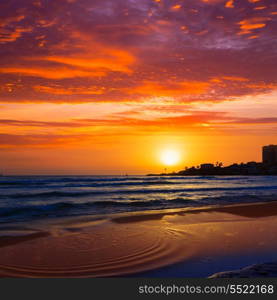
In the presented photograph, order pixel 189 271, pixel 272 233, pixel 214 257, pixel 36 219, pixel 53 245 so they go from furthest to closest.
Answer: pixel 36 219, pixel 272 233, pixel 53 245, pixel 214 257, pixel 189 271

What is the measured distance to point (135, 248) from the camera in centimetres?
696

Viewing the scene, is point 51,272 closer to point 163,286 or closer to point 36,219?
point 163,286

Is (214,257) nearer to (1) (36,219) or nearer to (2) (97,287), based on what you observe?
(2) (97,287)

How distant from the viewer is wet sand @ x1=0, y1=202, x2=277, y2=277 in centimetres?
545

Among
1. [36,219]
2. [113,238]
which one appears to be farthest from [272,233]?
[36,219]

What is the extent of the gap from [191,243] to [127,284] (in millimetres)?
3282

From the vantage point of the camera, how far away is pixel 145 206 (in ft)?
54.1

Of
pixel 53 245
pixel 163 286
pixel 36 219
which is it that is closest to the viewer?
pixel 163 286

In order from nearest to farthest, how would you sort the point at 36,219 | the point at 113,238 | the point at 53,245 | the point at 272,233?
the point at 53,245 → the point at 113,238 → the point at 272,233 → the point at 36,219

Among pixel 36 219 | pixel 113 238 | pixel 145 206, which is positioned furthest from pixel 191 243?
pixel 145 206

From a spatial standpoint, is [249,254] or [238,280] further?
[249,254]

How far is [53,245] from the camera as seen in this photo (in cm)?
724

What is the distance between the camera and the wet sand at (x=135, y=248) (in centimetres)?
545

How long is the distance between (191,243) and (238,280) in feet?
9.95
